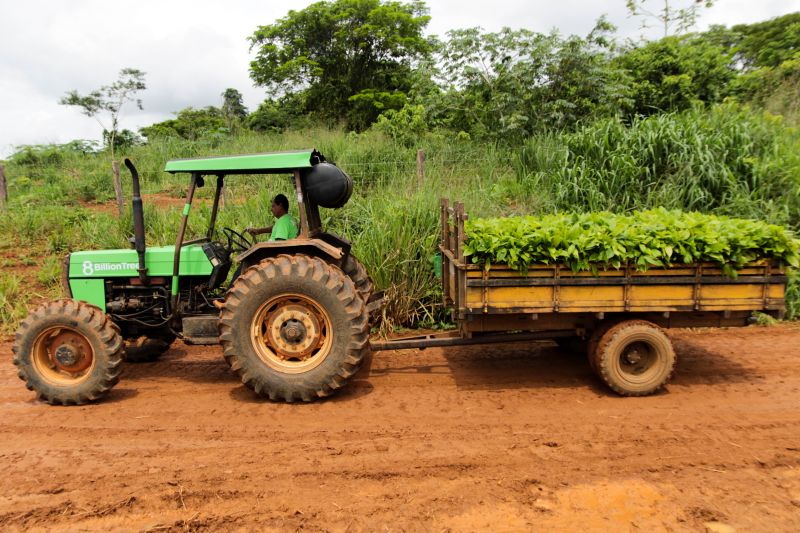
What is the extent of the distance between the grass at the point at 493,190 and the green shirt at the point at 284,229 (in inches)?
63.9

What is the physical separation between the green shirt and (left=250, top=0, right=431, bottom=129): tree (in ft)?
54.2

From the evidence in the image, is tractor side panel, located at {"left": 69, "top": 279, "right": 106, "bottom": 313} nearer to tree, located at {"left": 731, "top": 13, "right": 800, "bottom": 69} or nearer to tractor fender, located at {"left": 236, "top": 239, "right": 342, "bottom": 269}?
tractor fender, located at {"left": 236, "top": 239, "right": 342, "bottom": 269}

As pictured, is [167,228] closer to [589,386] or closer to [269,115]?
[589,386]

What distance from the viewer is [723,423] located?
3.86 metres

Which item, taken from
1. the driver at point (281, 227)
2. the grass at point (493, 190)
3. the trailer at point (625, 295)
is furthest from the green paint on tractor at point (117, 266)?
the trailer at point (625, 295)

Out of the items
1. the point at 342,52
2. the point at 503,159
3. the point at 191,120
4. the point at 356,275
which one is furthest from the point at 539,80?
Result: the point at 191,120

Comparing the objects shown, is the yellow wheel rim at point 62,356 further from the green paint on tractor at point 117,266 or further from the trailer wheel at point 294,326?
the trailer wheel at point 294,326

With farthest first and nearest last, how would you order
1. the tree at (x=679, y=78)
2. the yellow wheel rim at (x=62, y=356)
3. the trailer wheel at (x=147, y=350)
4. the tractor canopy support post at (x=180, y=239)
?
the tree at (x=679, y=78) < the trailer wheel at (x=147, y=350) < the tractor canopy support post at (x=180, y=239) < the yellow wheel rim at (x=62, y=356)

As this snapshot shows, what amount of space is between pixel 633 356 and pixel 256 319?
314 cm

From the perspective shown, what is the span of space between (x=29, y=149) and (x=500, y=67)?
1174 centimetres

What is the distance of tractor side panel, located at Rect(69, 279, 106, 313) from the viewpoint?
16.3 feet

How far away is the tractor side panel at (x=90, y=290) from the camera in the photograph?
16.3 feet

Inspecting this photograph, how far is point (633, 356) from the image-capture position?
4.40 meters

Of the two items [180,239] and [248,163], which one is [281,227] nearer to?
[248,163]
